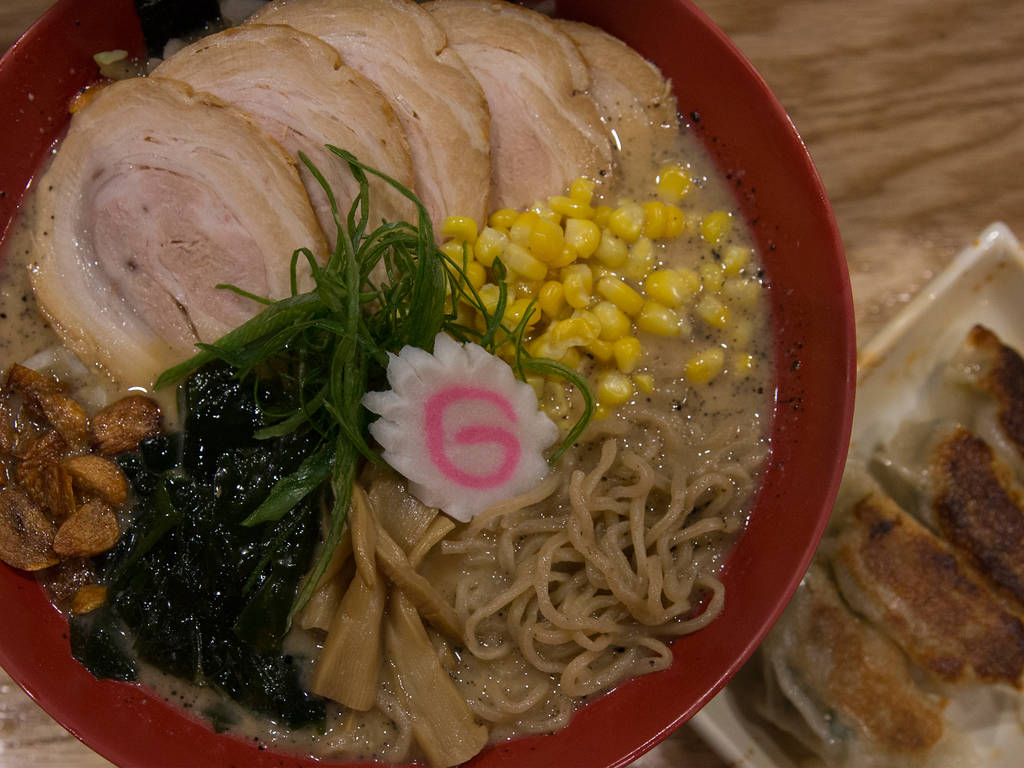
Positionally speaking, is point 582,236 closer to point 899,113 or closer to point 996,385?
point 899,113

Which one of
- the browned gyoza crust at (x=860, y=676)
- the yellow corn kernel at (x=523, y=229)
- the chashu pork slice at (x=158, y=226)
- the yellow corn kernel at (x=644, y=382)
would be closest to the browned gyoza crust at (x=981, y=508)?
the browned gyoza crust at (x=860, y=676)

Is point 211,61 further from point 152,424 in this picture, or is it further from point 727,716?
point 727,716

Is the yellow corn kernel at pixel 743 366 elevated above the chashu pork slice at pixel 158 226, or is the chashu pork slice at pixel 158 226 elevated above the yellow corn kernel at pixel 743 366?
the chashu pork slice at pixel 158 226

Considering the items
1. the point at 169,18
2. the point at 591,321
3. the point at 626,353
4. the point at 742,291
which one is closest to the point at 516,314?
the point at 591,321

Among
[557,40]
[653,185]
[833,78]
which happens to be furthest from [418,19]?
[833,78]

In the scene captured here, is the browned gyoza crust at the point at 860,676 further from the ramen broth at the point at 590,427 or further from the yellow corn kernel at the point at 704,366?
the yellow corn kernel at the point at 704,366
